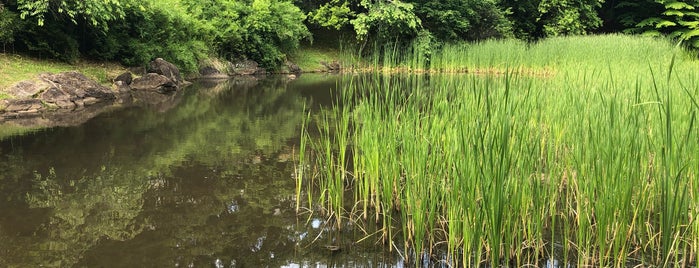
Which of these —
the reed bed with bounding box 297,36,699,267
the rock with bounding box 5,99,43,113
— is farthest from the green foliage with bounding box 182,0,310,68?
the reed bed with bounding box 297,36,699,267

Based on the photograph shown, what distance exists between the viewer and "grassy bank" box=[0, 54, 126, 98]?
10.0m

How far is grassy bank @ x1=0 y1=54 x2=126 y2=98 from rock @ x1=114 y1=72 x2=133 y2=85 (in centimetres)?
20

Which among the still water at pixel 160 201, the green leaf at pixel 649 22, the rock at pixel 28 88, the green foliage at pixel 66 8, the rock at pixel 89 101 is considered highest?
the green leaf at pixel 649 22

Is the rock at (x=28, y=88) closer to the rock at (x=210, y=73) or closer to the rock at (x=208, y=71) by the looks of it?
the rock at (x=210, y=73)

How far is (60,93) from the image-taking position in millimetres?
10023

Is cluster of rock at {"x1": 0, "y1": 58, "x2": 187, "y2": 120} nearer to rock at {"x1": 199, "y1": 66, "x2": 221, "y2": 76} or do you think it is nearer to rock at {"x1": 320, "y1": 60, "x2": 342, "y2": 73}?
rock at {"x1": 199, "y1": 66, "x2": 221, "y2": 76}

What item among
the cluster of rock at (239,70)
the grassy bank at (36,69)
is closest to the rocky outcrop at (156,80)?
the grassy bank at (36,69)

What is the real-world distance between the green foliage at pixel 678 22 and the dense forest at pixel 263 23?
0.21 feet

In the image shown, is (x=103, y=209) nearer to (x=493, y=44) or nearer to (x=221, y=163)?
(x=221, y=163)

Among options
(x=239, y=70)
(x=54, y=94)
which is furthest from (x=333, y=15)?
(x=54, y=94)

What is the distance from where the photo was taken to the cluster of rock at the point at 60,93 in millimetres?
9070

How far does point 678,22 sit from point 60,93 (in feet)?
87.4

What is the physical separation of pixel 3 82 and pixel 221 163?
702cm

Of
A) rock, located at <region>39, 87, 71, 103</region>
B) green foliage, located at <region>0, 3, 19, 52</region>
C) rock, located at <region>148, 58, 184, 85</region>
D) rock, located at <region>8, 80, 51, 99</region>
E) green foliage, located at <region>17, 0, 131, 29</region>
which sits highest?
green foliage, located at <region>17, 0, 131, 29</region>
